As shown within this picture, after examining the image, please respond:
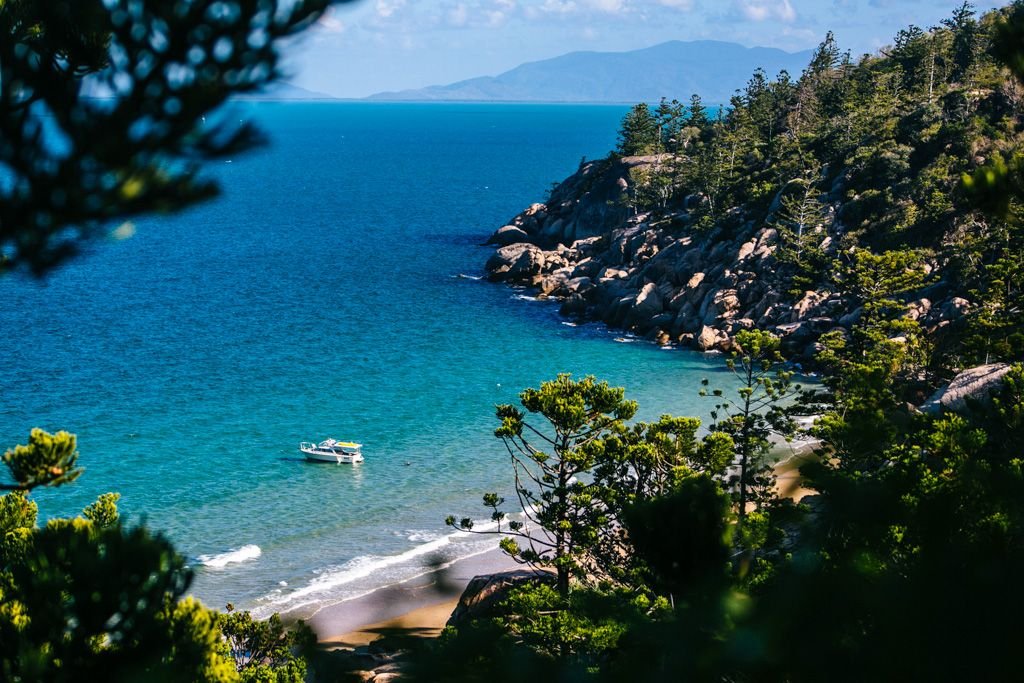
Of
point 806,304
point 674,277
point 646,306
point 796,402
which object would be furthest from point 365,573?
point 674,277

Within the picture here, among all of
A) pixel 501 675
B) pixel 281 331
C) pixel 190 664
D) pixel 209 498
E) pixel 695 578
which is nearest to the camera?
pixel 501 675

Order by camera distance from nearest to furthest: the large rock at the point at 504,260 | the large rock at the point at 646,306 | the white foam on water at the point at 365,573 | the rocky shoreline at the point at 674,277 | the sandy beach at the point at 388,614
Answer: the sandy beach at the point at 388,614
the white foam on water at the point at 365,573
the rocky shoreline at the point at 674,277
the large rock at the point at 646,306
the large rock at the point at 504,260

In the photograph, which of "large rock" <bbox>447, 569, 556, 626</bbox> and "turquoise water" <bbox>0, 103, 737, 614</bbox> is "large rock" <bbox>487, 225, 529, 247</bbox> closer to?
"turquoise water" <bbox>0, 103, 737, 614</bbox>

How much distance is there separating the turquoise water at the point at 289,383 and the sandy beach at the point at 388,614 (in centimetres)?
62

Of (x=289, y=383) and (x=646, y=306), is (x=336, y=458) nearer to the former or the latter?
(x=289, y=383)

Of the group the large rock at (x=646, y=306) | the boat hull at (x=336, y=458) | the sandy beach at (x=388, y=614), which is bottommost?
the sandy beach at (x=388, y=614)

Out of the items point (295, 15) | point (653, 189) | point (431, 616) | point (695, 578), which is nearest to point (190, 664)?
point (695, 578)

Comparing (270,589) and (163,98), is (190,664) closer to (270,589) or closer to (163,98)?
(163,98)

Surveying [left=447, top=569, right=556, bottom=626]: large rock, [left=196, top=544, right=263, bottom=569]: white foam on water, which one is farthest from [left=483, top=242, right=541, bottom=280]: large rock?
[left=447, top=569, right=556, bottom=626]: large rock

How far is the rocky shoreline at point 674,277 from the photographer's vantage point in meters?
43.1

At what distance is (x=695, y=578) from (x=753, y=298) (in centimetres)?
4043

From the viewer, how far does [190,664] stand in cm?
865

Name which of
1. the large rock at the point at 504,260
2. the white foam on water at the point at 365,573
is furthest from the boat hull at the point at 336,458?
the large rock at the point at 504,260

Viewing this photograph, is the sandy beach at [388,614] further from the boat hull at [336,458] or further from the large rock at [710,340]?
the large rock at [710,340]
